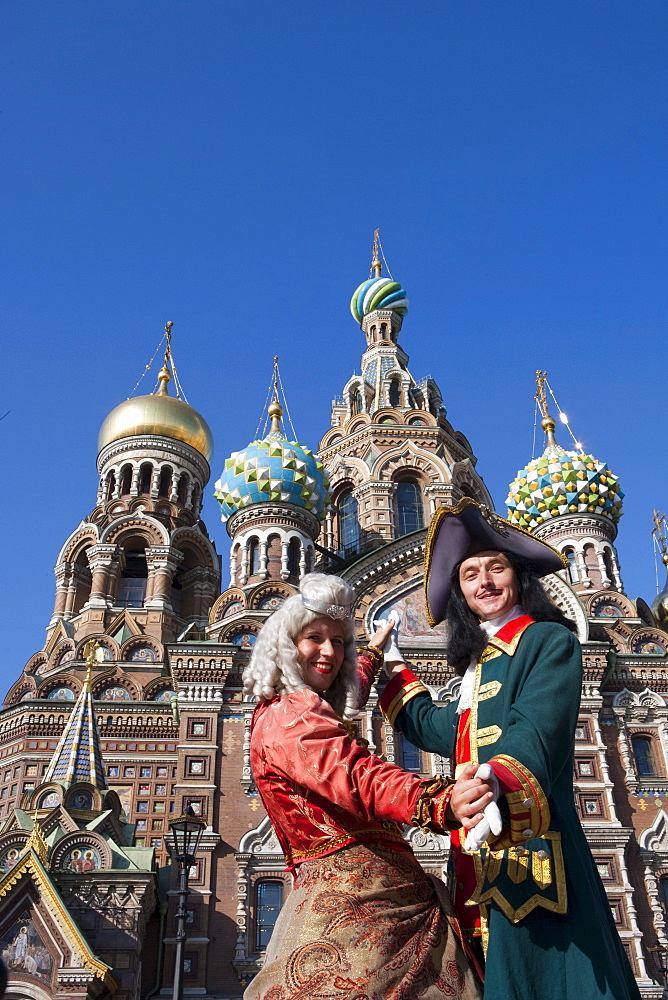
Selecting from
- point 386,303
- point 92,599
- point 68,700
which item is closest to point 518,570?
point 68,700

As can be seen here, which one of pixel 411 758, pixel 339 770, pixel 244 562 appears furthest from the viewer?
pixel 244 562

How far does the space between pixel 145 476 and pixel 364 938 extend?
76.1ft

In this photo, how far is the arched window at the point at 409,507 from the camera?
23703 mm

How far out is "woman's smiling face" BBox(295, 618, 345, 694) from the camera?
10.5ft

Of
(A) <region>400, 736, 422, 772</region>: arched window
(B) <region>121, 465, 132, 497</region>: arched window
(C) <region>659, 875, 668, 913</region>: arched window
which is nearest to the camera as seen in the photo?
(C) <region>659, 875, 668, 913</region>: arched window

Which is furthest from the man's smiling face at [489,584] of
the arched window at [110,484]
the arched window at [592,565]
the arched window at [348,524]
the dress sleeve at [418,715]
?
the arched window at [110,484]

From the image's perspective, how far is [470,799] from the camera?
7.82 ft

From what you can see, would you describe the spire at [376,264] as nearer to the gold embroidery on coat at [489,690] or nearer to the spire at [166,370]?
the spire at [166,370]

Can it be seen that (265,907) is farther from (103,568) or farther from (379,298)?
(379,298)

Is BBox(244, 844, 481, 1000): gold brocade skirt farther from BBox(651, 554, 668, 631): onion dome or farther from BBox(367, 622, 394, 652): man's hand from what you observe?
BBox(651, 554, 668, 631): onion dome

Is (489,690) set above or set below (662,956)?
below

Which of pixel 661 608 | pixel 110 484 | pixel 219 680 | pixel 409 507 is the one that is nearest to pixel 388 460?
pixel 409 507

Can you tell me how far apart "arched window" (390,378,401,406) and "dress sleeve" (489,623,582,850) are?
974 inches

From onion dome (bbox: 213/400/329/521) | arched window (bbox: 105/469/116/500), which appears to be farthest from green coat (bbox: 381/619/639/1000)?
arched window (bbox: 105/469/116/500)
